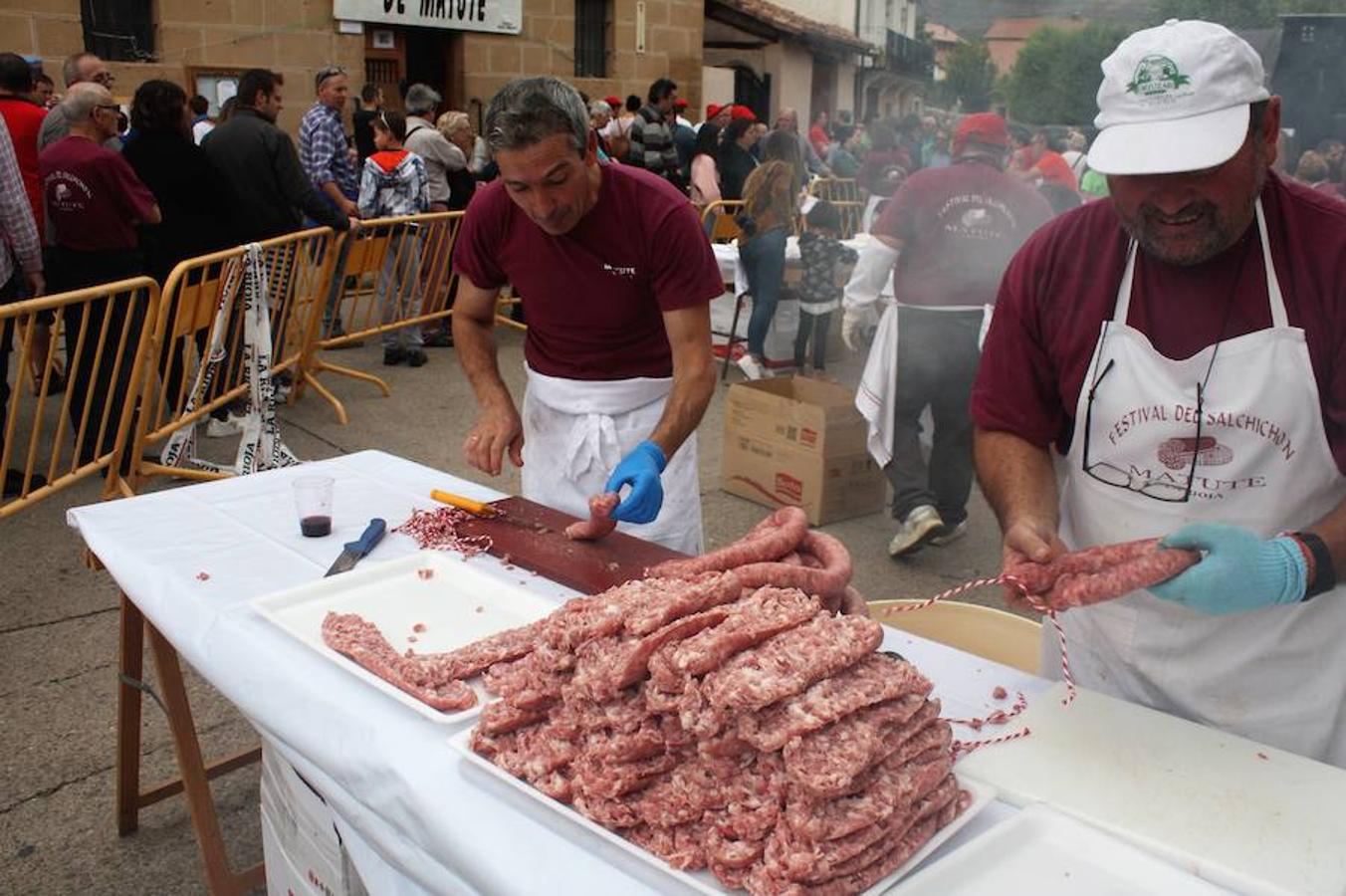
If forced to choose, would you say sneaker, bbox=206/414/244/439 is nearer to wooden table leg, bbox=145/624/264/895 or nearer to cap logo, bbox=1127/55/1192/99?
wooden table leg, bbox=145/624/264/895

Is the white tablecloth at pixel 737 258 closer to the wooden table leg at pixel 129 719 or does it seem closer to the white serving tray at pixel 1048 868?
the wooden table leg at pixel 129 719

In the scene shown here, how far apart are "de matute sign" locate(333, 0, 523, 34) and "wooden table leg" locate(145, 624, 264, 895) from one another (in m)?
13.1

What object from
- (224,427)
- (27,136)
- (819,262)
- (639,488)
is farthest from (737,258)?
(639,488)

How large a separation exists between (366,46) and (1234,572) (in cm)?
1492

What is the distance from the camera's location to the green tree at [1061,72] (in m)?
2.88

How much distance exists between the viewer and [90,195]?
6121mm

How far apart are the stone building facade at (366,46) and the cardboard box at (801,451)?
980 cm

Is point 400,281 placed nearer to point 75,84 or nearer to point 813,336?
point 75,84

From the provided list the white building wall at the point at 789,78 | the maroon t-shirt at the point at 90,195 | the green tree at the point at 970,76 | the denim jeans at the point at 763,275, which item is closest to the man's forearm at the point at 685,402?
the green tree at the point at 970,76

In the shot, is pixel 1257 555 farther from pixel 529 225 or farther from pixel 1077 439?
pixel 529 225

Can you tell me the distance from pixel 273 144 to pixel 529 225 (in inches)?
189

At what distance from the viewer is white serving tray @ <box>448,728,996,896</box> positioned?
141cm

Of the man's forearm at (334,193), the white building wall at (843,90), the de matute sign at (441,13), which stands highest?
the de matute sign at (441,13)

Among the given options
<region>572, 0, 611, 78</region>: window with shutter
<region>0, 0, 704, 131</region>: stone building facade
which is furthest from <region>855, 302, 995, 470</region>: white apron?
<region>572, 0, 611, 78</region>: window with shutter
